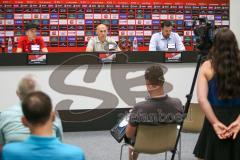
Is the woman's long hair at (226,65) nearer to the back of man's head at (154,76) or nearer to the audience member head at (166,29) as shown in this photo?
the back of man's head at (154,76)

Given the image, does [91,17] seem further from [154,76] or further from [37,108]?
[37,108]

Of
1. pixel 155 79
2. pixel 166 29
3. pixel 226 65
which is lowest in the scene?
pixel 155 79

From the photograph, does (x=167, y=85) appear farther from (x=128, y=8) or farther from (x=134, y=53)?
(x=128, y=8)

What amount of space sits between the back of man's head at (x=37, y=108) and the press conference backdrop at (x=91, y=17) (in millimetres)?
6097

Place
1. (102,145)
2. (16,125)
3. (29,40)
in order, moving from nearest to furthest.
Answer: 1. (16,125)
2. (102,145)
3. (29,40)

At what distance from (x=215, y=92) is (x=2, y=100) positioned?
11.4 feet

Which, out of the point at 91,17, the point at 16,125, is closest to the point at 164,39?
the point at 91,17

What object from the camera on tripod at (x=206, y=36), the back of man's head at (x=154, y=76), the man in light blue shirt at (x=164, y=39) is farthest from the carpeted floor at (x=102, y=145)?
the man in light blue shirt at (x=164, y=39)

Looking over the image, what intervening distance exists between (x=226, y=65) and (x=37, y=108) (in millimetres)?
1452

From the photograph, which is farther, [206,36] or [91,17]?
[91,17]

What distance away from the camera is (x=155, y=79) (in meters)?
3.40

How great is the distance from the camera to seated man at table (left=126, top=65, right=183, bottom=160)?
10.9ft

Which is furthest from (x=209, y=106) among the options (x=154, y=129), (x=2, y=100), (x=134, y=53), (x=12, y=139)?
(x=2, y=100)

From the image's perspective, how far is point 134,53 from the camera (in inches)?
232
